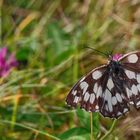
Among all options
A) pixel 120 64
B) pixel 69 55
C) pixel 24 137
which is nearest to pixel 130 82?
pixel 120 64

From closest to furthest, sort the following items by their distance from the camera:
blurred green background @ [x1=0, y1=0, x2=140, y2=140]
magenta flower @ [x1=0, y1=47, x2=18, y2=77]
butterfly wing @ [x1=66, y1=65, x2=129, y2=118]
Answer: butterfly wing @ [x1=66, y1=65, x2=129, y2=118] < blurred green background @ [x1=0, y1=0, x2=140, y2=140] < magenta flower @ [x1=0, y1=47, x2=18, y2=77]

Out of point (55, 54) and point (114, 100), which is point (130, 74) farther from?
point (55, 54)

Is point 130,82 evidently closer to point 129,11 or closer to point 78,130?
point 78,130

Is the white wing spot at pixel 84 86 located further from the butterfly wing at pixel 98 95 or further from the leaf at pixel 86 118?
the leaf at pixel 86 118

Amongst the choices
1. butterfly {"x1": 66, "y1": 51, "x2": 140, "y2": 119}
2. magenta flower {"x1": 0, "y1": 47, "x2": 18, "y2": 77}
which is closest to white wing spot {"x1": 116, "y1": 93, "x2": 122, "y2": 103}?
butterfly {"x1": 66, "y1": 51, "x2": 140, "y2": 119}

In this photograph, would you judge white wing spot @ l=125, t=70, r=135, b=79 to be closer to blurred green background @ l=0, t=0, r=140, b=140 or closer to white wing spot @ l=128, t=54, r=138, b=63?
white wing spot @ l=128, t=54, r=138, b=63

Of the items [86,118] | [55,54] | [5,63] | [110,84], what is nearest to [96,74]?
[110,84]

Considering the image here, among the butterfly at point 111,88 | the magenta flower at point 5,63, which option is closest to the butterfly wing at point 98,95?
the butterfly at point 111,88

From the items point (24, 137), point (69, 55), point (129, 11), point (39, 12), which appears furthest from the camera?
point (39, 12)
